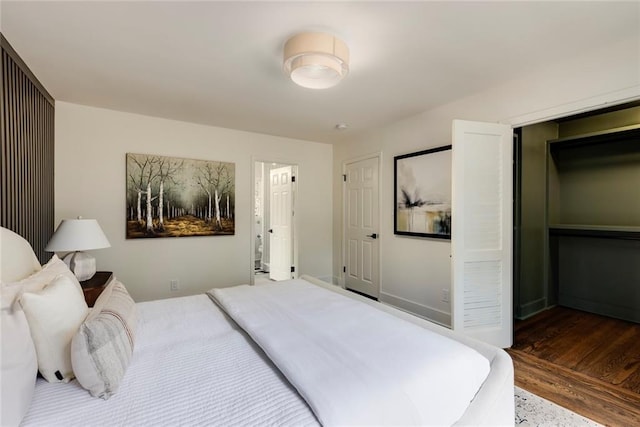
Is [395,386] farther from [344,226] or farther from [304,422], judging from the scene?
[344,226]

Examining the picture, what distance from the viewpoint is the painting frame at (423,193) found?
124 inches

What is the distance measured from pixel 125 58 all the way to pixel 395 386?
8.74ft

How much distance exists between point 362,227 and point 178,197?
8.06 ft

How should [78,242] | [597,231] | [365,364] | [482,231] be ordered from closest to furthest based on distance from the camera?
[365,364]
[78,242]
[482,231]
[597,231]

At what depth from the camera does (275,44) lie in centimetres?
198

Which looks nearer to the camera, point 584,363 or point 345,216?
point 584,363

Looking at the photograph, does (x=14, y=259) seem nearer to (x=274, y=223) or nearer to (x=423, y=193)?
(x=423, y=193)

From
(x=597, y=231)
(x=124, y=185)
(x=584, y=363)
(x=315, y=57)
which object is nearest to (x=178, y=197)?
(x=124, y=185)

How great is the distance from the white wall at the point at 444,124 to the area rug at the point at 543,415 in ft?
4.02

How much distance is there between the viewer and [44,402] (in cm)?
95

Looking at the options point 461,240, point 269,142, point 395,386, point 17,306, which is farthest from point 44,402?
point 269,142

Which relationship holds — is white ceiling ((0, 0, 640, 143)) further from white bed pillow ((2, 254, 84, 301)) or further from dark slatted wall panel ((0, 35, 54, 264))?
white bed pillow ((2, 254, 84, 301))

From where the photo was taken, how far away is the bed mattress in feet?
2.90

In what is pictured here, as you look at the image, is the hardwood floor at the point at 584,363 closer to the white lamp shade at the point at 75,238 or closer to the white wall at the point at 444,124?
the white wall at the point at 444,124
